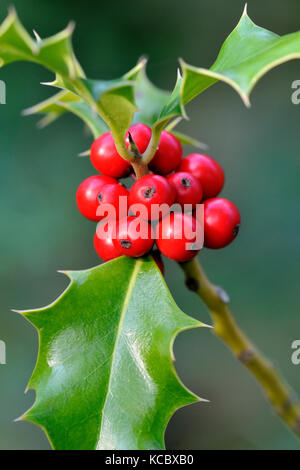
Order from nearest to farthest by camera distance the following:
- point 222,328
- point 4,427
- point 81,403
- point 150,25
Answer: point 81,403, point 222,328, point 4,427, point 150,25

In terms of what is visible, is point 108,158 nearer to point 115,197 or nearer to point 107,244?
point 115,197

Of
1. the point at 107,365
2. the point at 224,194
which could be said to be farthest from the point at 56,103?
the point at 224,194

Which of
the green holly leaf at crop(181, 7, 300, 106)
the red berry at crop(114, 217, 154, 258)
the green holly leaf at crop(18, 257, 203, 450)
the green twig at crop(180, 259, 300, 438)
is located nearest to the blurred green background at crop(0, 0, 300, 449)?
the green twig at crop(180, 259, 300, 438)

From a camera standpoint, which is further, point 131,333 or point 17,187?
point 17,187

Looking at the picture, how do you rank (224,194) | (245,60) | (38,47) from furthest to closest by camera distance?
(224,194), (245,60), (38,47)

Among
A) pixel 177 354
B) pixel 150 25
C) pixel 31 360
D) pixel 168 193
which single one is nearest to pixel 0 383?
pixel 31 360

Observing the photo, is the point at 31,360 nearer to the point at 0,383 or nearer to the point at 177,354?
the point at 0,383

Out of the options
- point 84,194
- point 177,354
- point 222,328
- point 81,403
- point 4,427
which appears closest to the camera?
point 81,403
